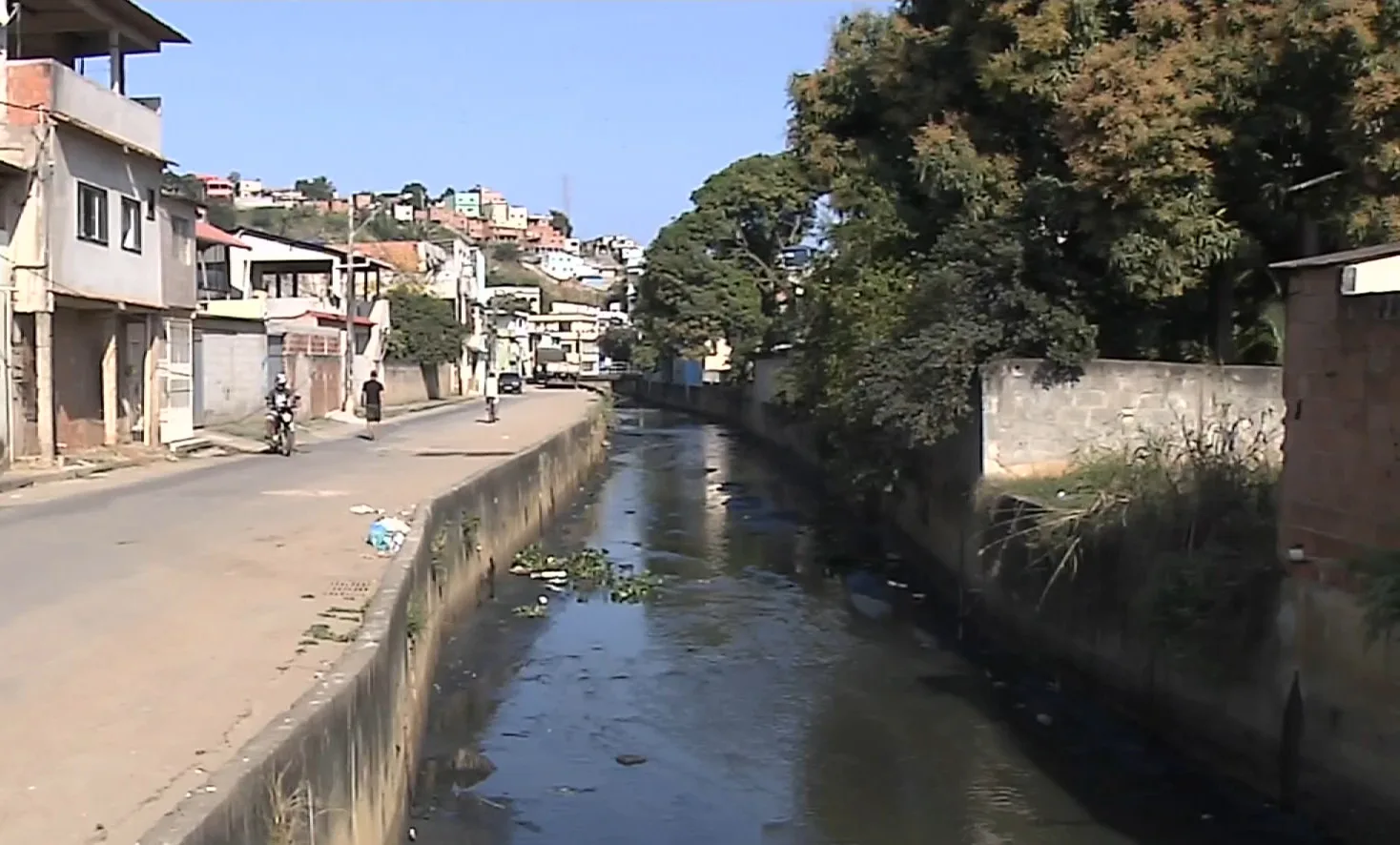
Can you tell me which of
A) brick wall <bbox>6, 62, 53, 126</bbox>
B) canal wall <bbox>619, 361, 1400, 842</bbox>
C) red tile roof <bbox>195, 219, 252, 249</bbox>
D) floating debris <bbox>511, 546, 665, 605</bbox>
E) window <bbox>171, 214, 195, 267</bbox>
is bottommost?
floating debris <bbox>511, 546, 665, 605</bbox>

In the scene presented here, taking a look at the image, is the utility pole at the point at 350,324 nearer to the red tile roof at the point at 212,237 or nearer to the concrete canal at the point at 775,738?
the red tile roof at the point at 212,237

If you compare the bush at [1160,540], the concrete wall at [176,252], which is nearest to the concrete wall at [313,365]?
the concrete wall at [176,252]

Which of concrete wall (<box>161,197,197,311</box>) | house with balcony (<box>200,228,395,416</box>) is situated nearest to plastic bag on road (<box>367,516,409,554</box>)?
concrete wall (<box>161,197,197,311</box>)

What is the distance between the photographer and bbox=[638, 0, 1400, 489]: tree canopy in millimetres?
17859

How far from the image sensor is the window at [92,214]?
81.5 feet

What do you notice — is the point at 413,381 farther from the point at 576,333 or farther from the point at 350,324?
the point at 576,333

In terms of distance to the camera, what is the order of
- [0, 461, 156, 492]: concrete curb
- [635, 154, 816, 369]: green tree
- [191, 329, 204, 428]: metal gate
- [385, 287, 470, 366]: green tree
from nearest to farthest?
[0, 461, 156, 492]: concrete curb → [191, 329, 204, 428]: metal gate → [385, 287, 470, 366]: green tree → [635, 154, 816, 369]: green tree

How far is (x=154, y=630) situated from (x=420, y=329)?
55593 mm

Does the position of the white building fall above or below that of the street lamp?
above

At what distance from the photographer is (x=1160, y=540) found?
1350 centimetres

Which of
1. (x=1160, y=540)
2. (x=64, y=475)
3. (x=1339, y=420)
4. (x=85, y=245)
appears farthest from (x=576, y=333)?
(x=1339, y=420)

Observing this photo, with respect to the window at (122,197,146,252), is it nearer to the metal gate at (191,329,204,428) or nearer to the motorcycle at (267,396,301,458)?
the motorcycle at (267,396,301,458)

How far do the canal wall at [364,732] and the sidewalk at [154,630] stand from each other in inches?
11.2

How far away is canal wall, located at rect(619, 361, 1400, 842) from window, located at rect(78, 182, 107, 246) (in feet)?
46.9
